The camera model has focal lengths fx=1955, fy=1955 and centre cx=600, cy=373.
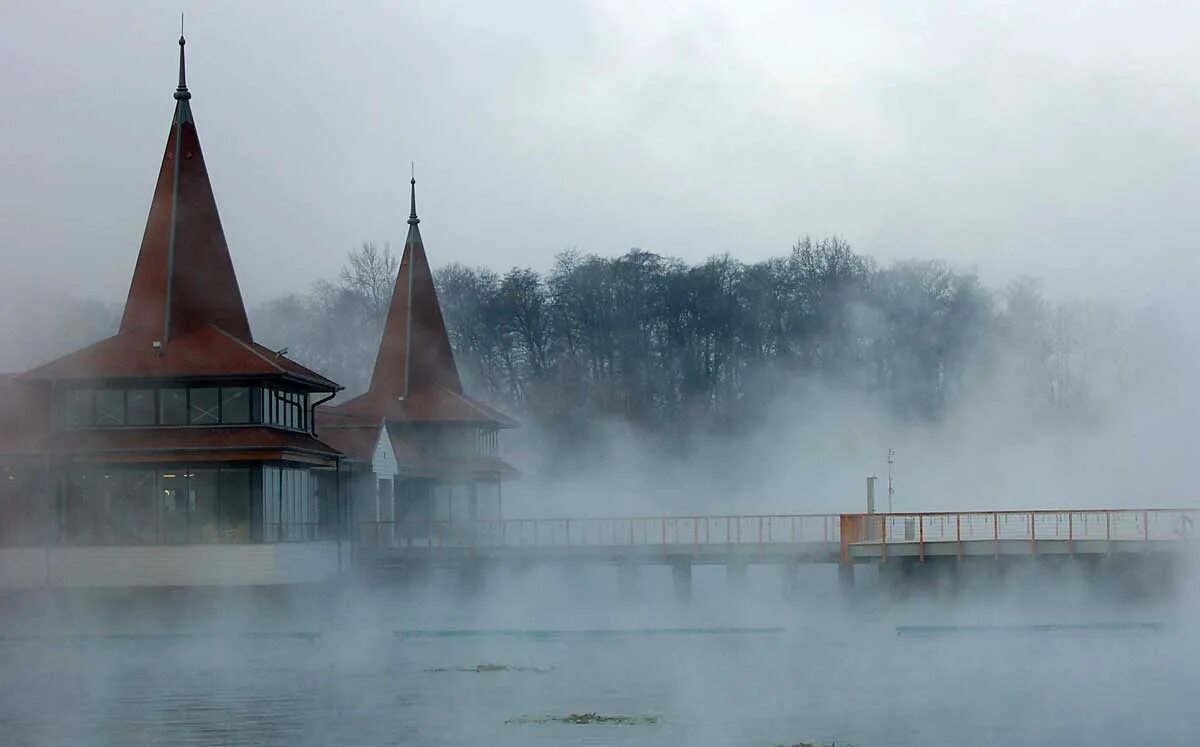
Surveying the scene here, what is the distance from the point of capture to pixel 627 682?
36.4m

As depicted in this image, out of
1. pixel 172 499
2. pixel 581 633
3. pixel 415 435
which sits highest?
pixel 415 435

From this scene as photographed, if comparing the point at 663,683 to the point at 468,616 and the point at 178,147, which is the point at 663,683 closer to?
the point at 468,616

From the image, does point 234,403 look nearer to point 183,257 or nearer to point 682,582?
point 183,257

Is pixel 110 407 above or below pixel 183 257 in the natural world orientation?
below

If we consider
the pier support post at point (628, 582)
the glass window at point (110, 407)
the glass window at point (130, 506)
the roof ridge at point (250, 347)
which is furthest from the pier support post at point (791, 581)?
the glass window at point (110, 407)

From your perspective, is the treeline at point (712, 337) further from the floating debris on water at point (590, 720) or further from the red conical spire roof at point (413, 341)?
the floating debris on water at point (590, 720)

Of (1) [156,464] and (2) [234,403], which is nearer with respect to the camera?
(1) [156,464]

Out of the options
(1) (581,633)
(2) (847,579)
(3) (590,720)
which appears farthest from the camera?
(2) (847,579)

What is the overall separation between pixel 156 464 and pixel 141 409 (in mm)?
1729

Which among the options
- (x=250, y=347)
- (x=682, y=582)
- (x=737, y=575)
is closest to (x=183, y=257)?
(x=250, y=347)

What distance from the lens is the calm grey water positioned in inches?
1189

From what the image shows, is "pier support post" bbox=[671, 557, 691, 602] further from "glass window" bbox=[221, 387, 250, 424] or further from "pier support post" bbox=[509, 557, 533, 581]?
"glass window" bbox=[221, 387, 250, 424]

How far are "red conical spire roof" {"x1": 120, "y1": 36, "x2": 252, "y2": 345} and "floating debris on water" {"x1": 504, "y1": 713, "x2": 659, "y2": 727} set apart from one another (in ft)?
72.6

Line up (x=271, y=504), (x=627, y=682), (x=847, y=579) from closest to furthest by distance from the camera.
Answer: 1. (x=627, y=682)
2. (x=271, y=504)
3. (x=847, y=579)
